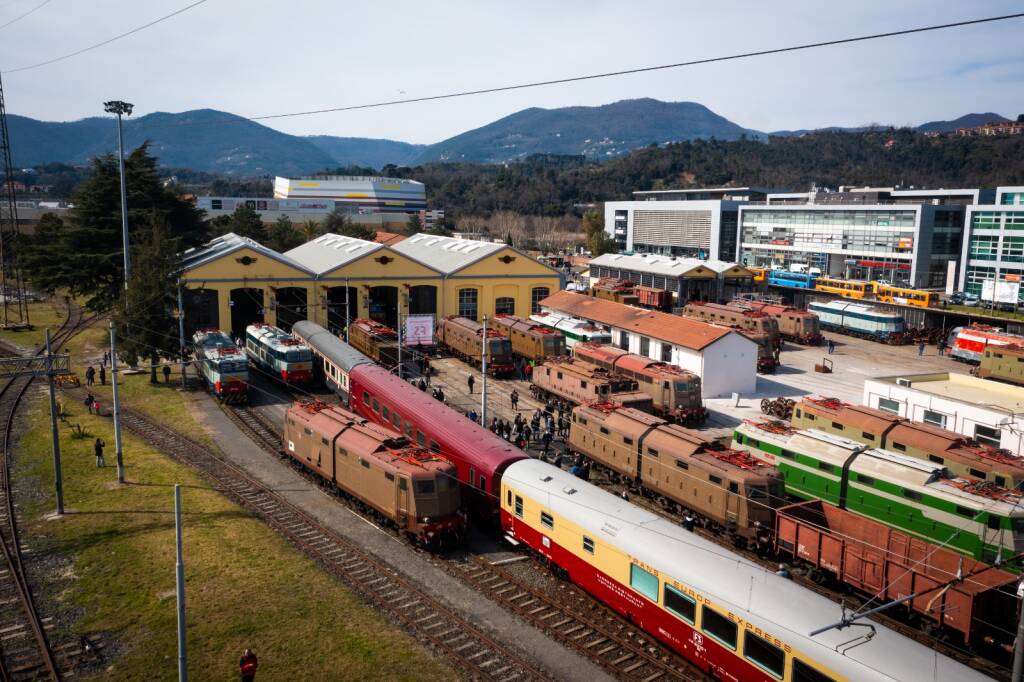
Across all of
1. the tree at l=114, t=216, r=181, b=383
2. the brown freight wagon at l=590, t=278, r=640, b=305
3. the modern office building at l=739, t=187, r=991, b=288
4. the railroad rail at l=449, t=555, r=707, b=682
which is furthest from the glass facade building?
the tree at l=114, t=216, r=181, b=383

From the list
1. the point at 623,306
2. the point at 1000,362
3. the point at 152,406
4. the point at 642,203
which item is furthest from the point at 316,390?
the point at 642,203

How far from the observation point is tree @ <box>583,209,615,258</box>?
115875 mm

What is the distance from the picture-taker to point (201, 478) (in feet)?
94.8

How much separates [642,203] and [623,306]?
73.5 metres

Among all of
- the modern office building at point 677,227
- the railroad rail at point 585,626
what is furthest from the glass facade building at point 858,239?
the railroad rail at point 585,626

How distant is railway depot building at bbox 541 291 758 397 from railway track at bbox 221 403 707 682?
2481cm

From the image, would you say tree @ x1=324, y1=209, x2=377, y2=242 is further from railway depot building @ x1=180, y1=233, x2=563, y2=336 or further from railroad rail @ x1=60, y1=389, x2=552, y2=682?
railroad rail @ x1=60, y1=389, x2=552, y2=682

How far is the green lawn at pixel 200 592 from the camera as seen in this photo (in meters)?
17.0

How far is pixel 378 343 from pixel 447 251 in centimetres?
2392

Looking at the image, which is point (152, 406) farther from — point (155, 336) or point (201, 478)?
point (201, 478)

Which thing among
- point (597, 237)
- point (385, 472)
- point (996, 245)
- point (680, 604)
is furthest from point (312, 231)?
point (680, 604)

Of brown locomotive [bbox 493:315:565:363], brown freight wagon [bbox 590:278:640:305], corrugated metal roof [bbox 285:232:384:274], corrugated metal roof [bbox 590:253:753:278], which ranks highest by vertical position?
corrugated metal roof [bbox 285:232:384:274]

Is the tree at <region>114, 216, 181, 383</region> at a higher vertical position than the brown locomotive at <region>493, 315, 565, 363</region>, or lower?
higher

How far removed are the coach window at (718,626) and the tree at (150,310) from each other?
3659 centimetres
